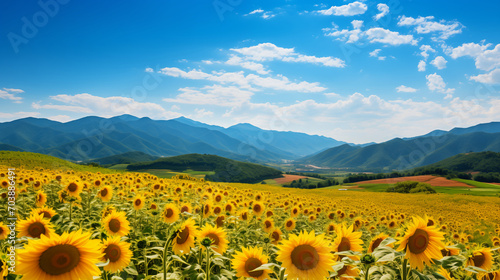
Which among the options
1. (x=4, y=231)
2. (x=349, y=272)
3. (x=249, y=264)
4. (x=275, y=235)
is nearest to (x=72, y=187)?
(x=4, y=231)

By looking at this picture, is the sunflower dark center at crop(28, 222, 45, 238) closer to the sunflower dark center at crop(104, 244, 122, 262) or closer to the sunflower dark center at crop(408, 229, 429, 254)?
the sunflower dark center at crop(104, 244, 122, 262)

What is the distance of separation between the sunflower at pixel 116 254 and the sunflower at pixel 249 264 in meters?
1.26

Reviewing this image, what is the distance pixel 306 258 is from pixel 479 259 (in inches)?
102

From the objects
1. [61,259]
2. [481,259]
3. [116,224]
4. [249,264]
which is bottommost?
[481,259]

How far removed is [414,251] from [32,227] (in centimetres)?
431

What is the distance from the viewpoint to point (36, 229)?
3240 millimetres

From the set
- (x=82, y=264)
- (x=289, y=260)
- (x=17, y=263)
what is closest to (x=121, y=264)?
(x=82, y=264)

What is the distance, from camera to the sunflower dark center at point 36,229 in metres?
3.20

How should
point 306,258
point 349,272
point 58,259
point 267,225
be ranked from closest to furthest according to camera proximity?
point 58,259, point 306,258, point 349,272, point 267,225

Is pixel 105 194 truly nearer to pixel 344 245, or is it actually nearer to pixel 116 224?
pixel 116 224

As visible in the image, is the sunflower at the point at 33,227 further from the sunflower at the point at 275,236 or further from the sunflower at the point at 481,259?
the sunflower at the point at 481,259

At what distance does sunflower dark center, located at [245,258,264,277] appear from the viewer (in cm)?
271

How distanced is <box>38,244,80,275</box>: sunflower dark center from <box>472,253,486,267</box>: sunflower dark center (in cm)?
423

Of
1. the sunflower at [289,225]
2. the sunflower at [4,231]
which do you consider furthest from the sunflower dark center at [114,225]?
the sunflower at [289,225]
